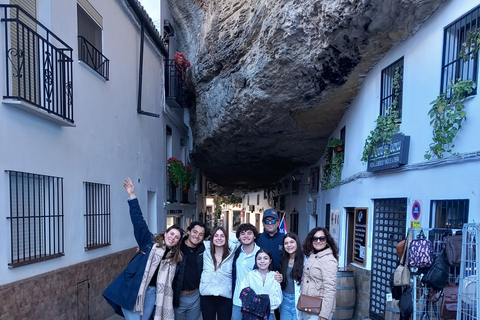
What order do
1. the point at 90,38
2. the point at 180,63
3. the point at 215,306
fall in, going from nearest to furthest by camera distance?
1. the point at 215,306
2. the point at 90,38
3. the point at 180,63

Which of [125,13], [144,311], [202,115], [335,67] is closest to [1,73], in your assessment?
[144,311]

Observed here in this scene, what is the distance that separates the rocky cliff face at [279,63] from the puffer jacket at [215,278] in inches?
154

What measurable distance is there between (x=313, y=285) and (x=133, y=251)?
5.02 metres

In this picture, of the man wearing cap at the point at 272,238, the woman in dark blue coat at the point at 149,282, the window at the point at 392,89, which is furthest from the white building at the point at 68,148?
the window at the point at 392,89

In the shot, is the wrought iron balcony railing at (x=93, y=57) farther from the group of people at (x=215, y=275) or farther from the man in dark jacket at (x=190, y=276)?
the man in dark jacket at (x=190, y=276)

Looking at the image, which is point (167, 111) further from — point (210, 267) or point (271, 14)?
point (210, 267)

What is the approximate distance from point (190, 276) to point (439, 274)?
97.8 inches

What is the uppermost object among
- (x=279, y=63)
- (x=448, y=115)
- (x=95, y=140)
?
(x=279, y=63)

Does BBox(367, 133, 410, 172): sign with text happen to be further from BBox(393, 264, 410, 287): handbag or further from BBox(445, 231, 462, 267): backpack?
BBox(445, 231, 462, 267): backpack

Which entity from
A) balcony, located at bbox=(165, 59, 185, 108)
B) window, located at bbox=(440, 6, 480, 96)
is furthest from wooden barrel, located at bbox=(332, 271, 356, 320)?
balcony, located at bbox=(165, 59, 185, 108)

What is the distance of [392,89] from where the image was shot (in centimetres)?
579

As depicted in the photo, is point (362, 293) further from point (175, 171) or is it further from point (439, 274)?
point (175, 171)

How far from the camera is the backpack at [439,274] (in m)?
3.39

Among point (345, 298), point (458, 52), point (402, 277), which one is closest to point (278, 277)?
point (402, 277)
